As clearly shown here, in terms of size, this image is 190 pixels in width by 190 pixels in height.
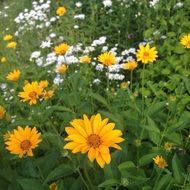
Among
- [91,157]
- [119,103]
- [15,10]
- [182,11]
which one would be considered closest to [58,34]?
[182,11]

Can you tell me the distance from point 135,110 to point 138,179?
533 mm

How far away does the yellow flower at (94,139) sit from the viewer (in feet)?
4.73

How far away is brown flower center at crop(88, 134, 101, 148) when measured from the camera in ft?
4.79

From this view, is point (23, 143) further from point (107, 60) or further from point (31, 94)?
point (107, 60)

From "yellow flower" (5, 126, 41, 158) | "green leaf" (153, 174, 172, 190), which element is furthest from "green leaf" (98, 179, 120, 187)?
"yellow flower" (5, 126, 41, 158)

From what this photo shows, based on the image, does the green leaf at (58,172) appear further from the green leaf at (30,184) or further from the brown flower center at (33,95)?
the brown flower center at (33,95)

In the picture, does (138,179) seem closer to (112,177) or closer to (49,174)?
(112,177)

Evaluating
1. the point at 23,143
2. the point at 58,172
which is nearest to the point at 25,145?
the point at 23,143

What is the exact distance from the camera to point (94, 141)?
1472 mm

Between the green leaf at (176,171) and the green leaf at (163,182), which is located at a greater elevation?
the green leaf at (176,171)

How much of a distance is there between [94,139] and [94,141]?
0.01m

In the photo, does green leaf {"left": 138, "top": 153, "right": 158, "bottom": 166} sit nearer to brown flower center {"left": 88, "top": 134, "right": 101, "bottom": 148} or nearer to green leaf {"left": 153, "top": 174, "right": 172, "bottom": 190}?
green leaf {"left": 153, "top": 174, "right": 172, "bottom": 190}

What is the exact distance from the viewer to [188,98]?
2.62 meters

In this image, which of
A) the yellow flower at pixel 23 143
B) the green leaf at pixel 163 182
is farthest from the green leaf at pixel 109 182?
the yellow flower at pixel 23 143
